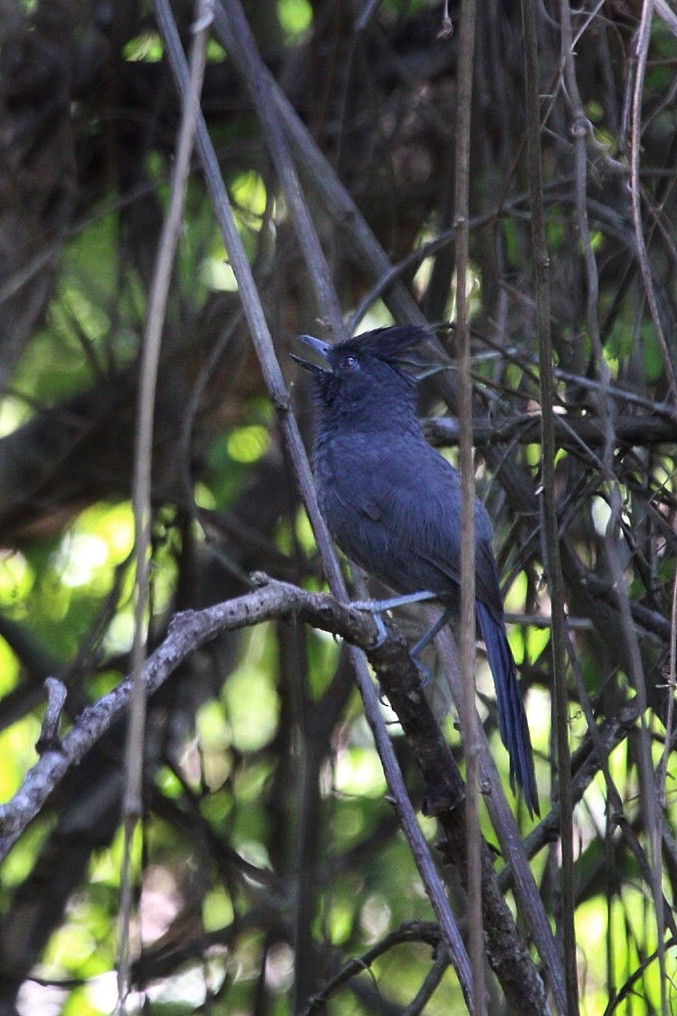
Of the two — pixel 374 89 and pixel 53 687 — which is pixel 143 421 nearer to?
pixel 53 687

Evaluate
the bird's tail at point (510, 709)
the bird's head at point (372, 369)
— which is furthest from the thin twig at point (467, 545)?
the bird's head at point (372, 369)

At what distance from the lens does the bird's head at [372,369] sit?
397 cm

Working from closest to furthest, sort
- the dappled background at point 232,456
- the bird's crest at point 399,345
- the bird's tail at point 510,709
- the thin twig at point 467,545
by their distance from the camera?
the thin twig at point 467,545 < the bird's tail at point 510,709 < the bird's crest at point 399,345 < the dappled background at point 232,456

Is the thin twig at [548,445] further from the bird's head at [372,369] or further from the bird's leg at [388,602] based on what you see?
the bird's head at [372,369]

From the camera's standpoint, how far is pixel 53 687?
166 centimetres

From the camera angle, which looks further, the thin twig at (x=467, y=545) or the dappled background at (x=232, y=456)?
the dappled background at (x=232, y=456)

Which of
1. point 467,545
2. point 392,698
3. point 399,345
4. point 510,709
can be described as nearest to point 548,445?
point 467,545

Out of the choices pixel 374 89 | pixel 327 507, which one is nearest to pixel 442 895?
pixel 327 507

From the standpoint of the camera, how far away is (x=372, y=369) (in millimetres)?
4082

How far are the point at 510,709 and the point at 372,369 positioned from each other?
1295 mm

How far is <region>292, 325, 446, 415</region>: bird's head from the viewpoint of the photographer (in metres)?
3.97

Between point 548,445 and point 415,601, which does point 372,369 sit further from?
point 548,445

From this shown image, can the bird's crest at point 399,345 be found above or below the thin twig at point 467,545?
above

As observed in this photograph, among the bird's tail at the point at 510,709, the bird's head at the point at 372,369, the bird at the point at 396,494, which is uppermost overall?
the bird's head at the point at 372,369
